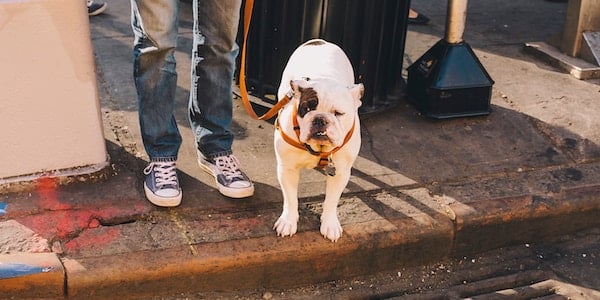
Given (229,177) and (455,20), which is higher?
(455,20)

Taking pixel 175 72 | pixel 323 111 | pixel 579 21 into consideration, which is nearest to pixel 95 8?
pixel 175 72

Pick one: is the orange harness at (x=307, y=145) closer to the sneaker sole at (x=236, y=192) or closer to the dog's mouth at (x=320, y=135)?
the dog's mouth at (x=320, y=135)

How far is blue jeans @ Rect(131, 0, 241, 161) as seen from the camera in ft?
10.3

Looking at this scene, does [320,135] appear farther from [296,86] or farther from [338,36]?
[338,36]

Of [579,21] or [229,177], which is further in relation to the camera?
[579,21]

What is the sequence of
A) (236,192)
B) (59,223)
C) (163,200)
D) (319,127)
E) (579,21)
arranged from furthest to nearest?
(579,21)
(236,192)
(163,200)
(59,223)
(319,127)

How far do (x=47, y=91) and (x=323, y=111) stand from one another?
128 centimetres

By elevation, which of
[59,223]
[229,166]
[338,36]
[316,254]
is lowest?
[316,254]

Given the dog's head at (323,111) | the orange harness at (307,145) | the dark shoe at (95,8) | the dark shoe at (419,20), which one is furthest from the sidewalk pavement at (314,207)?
the dark shoe at (419,20)

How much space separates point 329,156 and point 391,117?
1409 millimetres

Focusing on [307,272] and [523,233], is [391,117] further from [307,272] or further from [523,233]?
[307,272]

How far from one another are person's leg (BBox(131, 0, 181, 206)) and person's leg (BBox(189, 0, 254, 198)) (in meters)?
0.13

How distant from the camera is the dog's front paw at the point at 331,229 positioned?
10.6 feet

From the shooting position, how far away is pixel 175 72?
3.33m
